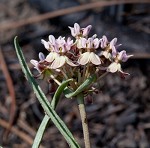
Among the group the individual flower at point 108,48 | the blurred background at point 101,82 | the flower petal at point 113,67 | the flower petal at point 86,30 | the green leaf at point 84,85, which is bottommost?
the green leaf at point 84,85

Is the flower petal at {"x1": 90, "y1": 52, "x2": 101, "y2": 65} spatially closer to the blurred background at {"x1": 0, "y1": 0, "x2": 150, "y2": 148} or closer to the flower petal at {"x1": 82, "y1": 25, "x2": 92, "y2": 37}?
the flower petal at {"x1": 82, "y1": 25, "x2": 92, "y2": 37}

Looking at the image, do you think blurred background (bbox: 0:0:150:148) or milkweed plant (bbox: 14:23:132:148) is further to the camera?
blurred background (bbox: 0:0:150:148)

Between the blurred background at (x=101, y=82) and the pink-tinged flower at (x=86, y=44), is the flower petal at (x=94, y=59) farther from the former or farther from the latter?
the blurred background at (x=101, y=82)

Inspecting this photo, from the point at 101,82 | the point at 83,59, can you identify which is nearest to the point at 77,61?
the point at 83,59

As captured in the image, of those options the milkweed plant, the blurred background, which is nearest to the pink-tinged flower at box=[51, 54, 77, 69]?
the milkweed plant

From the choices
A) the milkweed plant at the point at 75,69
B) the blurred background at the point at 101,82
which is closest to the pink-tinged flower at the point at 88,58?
the milkweed plant at the point at 75,69

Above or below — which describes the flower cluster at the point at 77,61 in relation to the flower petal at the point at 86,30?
below

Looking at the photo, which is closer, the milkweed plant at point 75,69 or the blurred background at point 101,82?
the milkweed plant at point 75,69

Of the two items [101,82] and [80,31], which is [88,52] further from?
[101,82]

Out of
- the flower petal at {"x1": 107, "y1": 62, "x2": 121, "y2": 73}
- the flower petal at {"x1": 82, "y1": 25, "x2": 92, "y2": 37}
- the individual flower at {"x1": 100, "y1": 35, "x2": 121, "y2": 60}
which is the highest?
the flower petal at {"x1": 82, "y1": 25, "x2": 92, "y2": 37}
